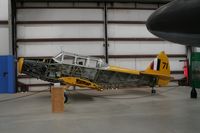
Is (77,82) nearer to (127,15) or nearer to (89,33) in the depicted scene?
(89,33)

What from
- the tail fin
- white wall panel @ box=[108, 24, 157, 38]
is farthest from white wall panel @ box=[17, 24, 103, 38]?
the tail fin

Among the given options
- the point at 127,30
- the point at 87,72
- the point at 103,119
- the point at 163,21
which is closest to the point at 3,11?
the point at 87,72

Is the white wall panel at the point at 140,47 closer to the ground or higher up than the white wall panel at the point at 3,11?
closer to the ground

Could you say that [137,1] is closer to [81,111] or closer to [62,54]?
[62,54]

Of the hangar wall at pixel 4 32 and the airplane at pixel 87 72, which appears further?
the hangar wall at pixel 4 32

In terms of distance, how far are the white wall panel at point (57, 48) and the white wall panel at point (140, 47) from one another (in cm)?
67

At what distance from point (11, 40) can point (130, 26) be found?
562 centimetres

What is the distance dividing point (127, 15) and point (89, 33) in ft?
7.01

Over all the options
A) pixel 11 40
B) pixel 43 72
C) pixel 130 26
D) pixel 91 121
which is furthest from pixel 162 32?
pixel 130 26

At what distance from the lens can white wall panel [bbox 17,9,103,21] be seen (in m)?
13.4

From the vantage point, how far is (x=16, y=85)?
510 inches

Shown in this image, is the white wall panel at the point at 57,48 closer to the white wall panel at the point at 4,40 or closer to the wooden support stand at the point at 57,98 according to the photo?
the white wall panel at the point at 4,40

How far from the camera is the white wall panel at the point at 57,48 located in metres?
13.3

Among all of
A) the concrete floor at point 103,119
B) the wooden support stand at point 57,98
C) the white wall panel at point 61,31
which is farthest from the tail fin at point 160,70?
the wooden support stand at point 57,98
